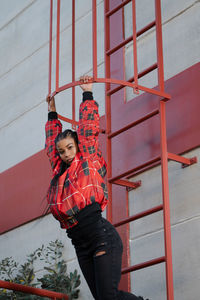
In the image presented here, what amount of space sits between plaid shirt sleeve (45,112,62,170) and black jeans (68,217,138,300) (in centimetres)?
63

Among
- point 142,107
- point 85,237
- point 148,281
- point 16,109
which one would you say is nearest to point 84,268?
point 85,237

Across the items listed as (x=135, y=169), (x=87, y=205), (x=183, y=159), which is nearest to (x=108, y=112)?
(x=135, y=169)

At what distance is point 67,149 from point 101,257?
31.8 inches

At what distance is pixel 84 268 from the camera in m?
4.73

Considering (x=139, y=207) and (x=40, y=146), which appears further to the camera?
(x=40, y=146)

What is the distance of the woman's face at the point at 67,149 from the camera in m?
4.92

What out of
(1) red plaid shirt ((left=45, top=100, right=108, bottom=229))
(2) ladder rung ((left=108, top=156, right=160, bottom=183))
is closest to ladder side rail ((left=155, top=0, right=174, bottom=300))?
(2) ladder rung ((left=108, top=156, right=160, bottom=183))

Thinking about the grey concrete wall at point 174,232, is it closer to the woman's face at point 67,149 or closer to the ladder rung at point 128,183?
the ladder rung at point 128,183

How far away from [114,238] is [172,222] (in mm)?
932

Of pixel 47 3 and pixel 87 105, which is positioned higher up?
pixel 47 3

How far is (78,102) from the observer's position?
709cm

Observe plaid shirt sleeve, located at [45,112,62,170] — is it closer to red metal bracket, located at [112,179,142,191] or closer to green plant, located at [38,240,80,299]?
red metal bracket, located at [112,179,142,191]

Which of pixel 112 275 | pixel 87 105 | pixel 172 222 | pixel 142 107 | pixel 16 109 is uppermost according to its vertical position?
pixel 16 109

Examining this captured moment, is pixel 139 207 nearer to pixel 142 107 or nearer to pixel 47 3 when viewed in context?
pixel 142 107
